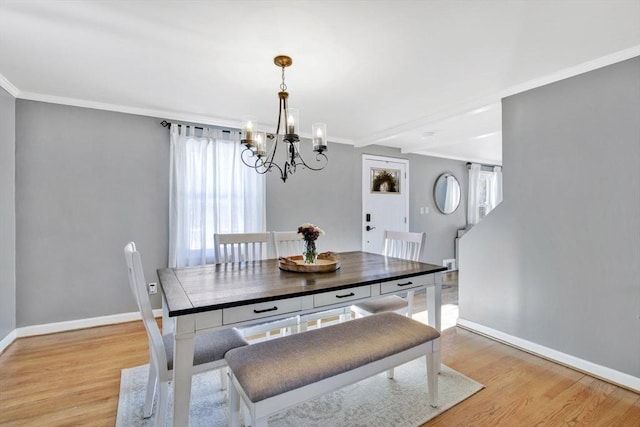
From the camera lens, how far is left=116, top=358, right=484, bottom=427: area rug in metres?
1.68

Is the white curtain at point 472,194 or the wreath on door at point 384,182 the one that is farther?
the white curtain at point 472,194

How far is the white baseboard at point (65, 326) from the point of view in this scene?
2610mm

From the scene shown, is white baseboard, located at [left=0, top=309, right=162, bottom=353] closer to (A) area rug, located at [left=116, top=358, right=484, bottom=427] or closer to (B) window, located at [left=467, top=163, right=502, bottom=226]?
(A) area rug, located at [left=116, top=358, right=484, bottom=427]

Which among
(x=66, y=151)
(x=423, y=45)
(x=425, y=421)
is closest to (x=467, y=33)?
(x=423, y=45)

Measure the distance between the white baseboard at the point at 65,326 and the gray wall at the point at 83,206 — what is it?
5cm

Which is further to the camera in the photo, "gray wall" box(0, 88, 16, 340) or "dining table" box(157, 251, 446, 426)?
"gray wall" box(0, 88, 16, 340)

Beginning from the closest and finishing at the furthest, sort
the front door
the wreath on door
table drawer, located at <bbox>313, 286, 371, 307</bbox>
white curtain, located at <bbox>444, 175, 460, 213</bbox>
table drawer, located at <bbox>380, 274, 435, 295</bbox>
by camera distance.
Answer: table drawer, located at <bbox>313, 286, 371, 307</bbox>, table drawer, located at <bbox>380, 274, 435, 295</bbox>, the front door, the wreath on door, white curtain, located at <bbox>444, 175, 460, 213</bbox>

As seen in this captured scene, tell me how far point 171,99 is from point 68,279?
79.8 inches

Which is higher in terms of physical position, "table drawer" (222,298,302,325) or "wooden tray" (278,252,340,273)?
"wooden tray" (278,252,340,273)

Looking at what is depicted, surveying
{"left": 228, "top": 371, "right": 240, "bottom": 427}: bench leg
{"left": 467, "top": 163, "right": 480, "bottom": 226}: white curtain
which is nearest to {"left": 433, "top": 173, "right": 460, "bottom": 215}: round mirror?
{"left": 467, "top": 163, "right": 480, "bottom": 226}: white curtain

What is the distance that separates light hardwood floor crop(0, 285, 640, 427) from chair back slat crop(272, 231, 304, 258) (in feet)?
4.55

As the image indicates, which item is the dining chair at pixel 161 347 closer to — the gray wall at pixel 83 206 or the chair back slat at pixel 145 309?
the chair back slat at pixel 145 309

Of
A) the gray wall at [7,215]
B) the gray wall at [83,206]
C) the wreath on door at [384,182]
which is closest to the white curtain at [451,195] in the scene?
the wreath on door at [384,182]

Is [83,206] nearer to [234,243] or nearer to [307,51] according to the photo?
[234,243]
